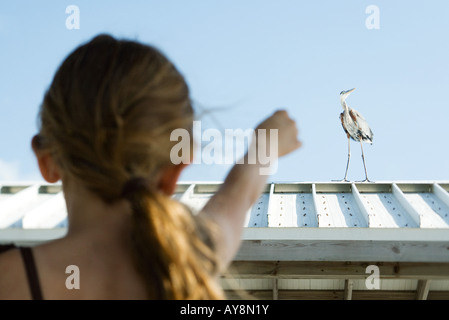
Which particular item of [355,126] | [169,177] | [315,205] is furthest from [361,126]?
[169,177]

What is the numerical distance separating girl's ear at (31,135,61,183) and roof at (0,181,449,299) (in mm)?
3000

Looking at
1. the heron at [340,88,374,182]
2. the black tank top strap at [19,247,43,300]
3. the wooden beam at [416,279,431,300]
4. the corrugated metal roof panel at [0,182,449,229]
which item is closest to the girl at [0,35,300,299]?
the black tank top strap at [19,247,43,300]

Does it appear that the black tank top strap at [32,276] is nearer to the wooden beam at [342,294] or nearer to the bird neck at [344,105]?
the wooden beam at [342,294]

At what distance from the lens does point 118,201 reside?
2.75ft

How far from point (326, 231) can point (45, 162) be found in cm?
315

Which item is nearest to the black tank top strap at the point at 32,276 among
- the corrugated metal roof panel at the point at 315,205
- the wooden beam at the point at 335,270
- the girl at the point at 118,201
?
the girl at the point at 118,201

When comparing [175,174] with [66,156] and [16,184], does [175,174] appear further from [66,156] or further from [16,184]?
[16,184]

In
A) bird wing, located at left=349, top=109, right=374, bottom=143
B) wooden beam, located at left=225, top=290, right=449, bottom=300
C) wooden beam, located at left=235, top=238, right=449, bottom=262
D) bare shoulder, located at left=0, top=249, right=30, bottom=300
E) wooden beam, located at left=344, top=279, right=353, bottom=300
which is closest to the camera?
bare shoulder, located at left=0, top=249, right=30, bottom=300

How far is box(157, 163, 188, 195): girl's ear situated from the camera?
88 cm

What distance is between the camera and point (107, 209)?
0.84 meters

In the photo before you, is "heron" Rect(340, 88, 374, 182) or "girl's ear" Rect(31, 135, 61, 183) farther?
"heron" Rect(340, 88, 374, 182)

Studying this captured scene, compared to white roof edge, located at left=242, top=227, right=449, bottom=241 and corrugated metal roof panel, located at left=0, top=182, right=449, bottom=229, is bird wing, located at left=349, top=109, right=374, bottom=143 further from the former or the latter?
white roof edge, located at left=242, top=227, right=449, bottom=241
